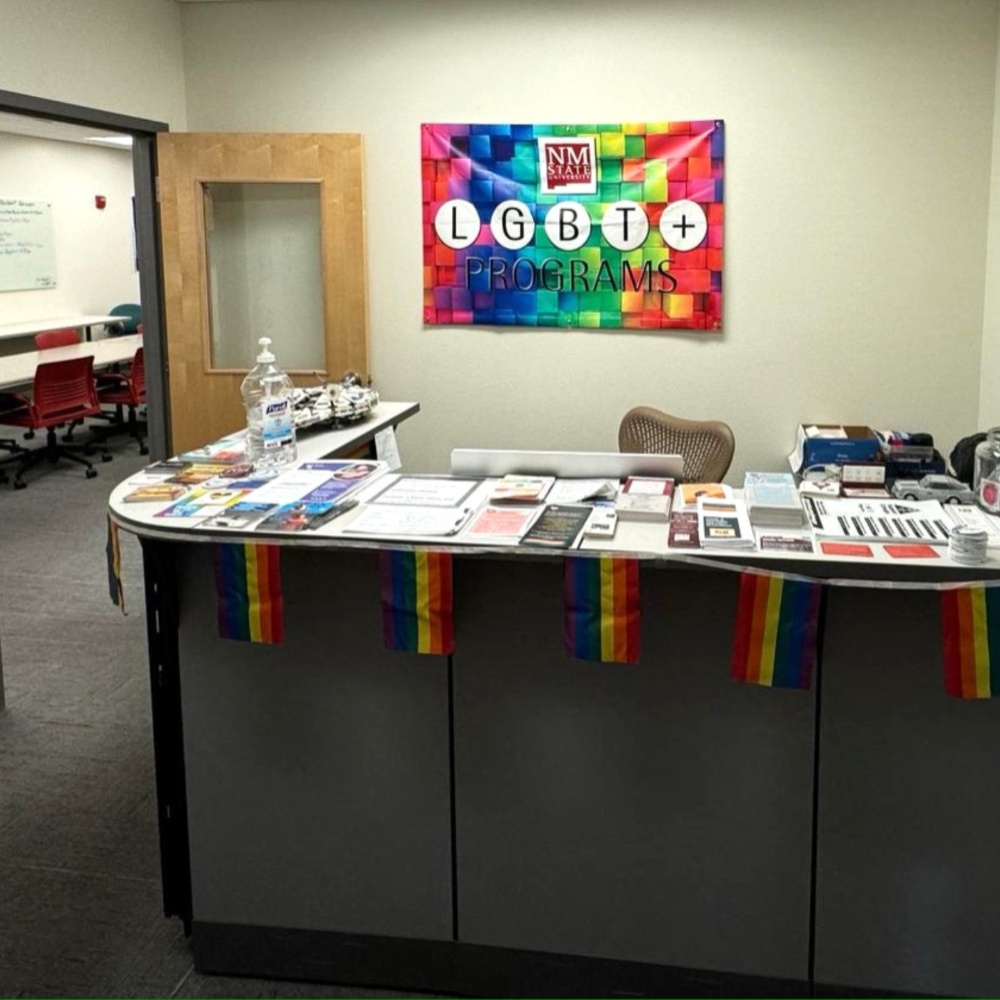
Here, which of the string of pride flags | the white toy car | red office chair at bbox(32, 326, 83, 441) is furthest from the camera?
red office chair at bbox(32, 326, 83, 441)

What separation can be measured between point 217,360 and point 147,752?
2399 mm

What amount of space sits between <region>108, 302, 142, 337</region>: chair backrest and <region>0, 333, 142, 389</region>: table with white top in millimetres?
257

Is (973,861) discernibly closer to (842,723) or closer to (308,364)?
(842,723)

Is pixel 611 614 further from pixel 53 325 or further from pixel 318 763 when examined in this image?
pixel 53 325

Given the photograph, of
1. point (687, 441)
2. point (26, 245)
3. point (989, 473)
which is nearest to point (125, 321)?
point (26, 245)

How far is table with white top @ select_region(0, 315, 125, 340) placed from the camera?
30.3 feet

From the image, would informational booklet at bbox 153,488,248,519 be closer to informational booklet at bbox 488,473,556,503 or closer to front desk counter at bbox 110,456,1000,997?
front desk counter at bbox 110,456,1000,997

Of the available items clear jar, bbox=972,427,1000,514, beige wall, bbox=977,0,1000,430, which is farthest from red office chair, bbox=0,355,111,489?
clear jar, bbox=972,427,1000,514

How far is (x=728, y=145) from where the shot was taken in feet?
16.5

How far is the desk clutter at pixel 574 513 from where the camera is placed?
7.22 ft

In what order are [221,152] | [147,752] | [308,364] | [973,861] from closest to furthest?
[973,861] → [147,752] → [221,152] → [308,364]

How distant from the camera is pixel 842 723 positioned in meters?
2.23

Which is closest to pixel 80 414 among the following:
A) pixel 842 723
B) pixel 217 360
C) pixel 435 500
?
pixel 217 360

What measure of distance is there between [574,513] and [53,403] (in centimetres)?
592
